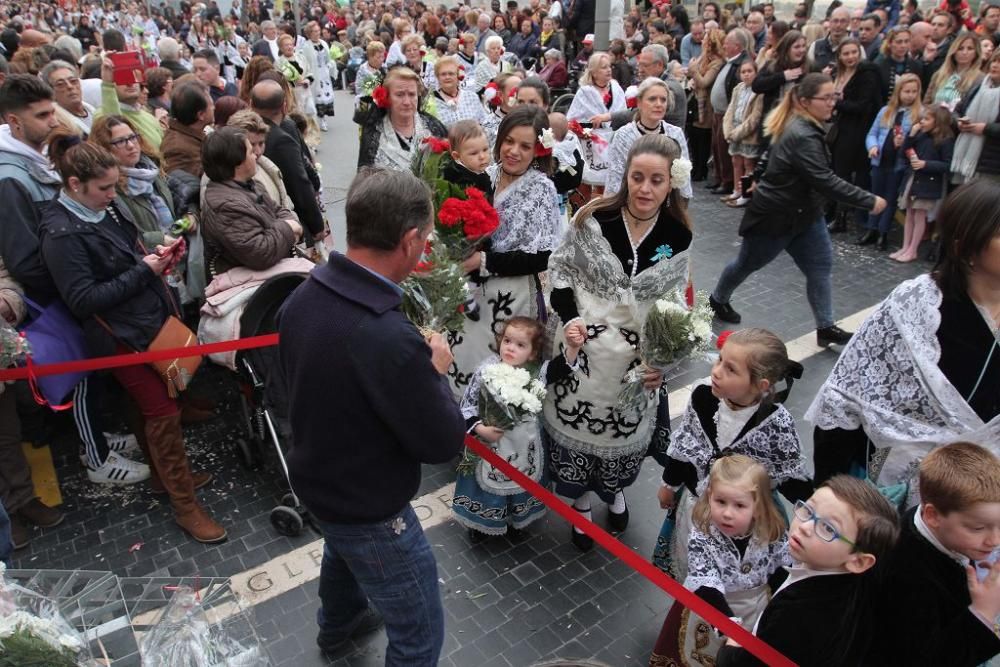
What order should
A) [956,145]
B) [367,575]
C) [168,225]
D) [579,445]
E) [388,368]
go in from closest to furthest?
1. [388,368]
2. [367,575]
3. [579,445]
4. [168,225]
5. [956,145]

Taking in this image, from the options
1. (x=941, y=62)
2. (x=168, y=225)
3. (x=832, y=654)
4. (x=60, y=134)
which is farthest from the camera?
(x=941, y=62)

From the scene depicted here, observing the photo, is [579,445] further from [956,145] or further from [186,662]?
[956,145]

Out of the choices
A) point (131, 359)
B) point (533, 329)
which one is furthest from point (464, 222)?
point (131, 359)

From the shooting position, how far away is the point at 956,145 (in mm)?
→ 7914

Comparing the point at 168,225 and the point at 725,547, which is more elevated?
the point at 168,225

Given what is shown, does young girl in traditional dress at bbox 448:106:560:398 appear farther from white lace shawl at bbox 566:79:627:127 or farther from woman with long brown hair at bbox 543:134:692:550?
white lace shawl at bbox 566:79:627:127

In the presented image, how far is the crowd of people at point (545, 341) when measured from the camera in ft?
7.61

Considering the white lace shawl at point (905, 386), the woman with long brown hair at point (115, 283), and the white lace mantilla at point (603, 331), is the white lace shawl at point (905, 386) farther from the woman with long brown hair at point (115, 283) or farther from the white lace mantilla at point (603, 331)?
the woman with long brown hair at point (115, 283)

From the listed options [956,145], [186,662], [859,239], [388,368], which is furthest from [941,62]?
[186,662]

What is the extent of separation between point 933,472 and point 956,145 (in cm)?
710

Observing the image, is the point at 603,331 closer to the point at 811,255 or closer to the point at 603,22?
the point at 811,255

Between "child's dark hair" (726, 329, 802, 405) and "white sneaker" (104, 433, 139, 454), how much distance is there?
4231 mm

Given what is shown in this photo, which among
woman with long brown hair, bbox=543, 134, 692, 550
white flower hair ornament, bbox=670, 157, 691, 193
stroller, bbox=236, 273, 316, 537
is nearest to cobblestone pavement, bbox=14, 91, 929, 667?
stroller, bbox=236, 273, 316, 537

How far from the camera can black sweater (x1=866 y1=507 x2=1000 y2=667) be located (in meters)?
2.19
